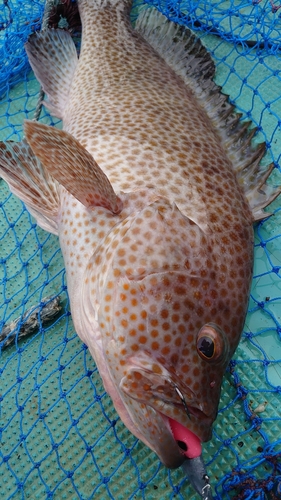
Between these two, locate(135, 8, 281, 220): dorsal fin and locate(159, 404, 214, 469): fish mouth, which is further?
locate(135, 8, 281, 220): dorsal fin

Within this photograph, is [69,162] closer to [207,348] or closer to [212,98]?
[207,348]

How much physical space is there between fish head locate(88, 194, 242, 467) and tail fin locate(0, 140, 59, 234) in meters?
0.86

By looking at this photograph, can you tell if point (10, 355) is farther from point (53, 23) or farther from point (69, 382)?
point (53, 23)

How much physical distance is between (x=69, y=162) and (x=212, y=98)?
135cm

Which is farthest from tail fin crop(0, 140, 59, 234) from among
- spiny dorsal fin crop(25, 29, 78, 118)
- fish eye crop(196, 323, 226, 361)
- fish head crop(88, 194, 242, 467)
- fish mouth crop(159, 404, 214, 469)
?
fish mouth crop(159, 404, 214, 469)

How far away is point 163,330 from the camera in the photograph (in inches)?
70.7

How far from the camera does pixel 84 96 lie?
10.0 feet

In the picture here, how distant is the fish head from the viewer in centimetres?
173

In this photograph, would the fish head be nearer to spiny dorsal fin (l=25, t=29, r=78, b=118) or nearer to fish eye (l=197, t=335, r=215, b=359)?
fish eye (l=197, t=335, r=215, b=359)

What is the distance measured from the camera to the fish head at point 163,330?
68.0 inches

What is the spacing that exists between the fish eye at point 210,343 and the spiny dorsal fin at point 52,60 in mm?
2212

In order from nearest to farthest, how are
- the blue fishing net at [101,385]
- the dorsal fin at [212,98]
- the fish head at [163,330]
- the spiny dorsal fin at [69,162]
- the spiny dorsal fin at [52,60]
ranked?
the fish head at [163,330] < the spiny dorsal fin at [69,162] < the blue fishing net at [101,385] < the dorsal fin at [212,98] < the spiny dorsal fin at [52,60]

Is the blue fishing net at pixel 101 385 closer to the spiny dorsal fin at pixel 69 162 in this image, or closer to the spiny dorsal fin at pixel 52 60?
the spiny dorsal fin at pixel 52 60

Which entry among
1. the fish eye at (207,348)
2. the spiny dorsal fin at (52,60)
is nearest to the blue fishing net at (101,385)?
the spiny dorsal fin at (52,60)
